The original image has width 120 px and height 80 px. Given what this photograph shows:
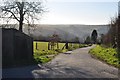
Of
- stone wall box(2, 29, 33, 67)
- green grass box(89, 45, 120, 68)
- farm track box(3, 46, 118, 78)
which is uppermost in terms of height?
stone wall box(2, 29, 33, 67)

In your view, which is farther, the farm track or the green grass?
the green grass

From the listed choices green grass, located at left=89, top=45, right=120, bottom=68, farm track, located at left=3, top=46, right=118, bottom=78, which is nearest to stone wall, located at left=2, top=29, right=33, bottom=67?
farm track, located at left=3, top=46, right=118, bottom=78

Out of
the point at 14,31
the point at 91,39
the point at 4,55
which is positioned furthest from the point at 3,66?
the point at 91,39

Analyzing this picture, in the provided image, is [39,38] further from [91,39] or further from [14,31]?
[14,31]

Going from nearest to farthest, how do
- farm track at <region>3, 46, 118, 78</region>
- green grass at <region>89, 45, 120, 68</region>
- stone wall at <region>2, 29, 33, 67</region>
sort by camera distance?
farm track at <region>3, 46, 118, 78</region>
stone wall at <region>2, 29, 33, 67</region>
green grass at <region>89, 45, 120, 68</region>

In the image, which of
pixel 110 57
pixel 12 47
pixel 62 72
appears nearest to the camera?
pixel 62 72

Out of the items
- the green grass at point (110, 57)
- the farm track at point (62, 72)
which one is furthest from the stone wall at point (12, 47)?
the green grass at point (110, 57)

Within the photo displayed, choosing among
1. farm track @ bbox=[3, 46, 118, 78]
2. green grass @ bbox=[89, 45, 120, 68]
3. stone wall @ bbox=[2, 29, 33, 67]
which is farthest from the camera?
green grass @ bbox=[89, 45, 120, 68]

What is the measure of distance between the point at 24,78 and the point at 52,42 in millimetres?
35973

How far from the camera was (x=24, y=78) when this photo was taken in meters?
11.7

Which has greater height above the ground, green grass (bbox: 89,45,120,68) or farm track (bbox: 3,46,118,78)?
green grass (bbox: 89,45,120,68)

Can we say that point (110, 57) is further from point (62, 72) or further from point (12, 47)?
point (62, 72)

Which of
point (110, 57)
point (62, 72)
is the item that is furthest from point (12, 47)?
point (110, 57)

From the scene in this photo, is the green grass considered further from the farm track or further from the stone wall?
the stone wall
